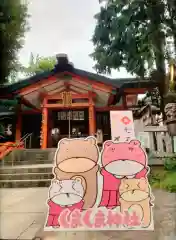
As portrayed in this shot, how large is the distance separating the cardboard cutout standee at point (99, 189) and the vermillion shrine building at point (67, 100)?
4.28m

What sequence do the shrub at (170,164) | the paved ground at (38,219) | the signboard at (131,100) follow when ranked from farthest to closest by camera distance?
the signboard at (131,100), the shrub at (170,164), the paved ground at (38,219)

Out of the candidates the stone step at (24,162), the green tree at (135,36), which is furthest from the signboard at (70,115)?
the stone step at (24,162)

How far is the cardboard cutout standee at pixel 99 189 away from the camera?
2615 mm

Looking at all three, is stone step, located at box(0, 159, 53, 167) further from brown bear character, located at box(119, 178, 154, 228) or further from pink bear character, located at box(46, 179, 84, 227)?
brown bear character, located at box(119, 178, 154, 228)

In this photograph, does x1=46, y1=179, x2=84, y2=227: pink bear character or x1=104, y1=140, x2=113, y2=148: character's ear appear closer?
x1=46, y1=179, x2=84, y2=227: pink bear character

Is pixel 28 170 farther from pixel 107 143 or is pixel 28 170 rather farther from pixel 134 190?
pixel 134 190

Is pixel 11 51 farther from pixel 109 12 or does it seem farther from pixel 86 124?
pixel 109 12

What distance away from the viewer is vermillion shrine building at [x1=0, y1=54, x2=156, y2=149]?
7.75 m

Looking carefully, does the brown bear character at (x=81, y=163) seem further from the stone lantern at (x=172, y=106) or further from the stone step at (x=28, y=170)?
the stone step at (x=28, y=170)

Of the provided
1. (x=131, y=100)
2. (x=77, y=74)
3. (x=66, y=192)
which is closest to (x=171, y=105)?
(x=66, y=192)

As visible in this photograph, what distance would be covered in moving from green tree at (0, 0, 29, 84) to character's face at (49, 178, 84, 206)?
9.79 feet

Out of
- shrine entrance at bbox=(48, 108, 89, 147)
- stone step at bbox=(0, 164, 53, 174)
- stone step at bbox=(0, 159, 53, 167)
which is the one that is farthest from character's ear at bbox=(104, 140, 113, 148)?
shrine entrance at bbox=(48, 108, 89, 147)

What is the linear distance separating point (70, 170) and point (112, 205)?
665mm

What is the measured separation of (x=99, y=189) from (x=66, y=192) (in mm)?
414
